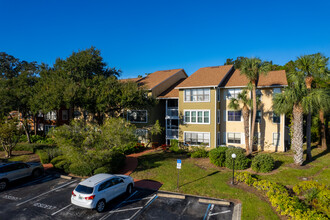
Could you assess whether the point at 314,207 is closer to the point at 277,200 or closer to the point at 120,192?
the point at 277,200

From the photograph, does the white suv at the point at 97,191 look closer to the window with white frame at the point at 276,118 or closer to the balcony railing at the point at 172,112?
the balcony railing at the point at 172,112


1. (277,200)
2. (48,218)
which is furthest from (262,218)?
(48,218)

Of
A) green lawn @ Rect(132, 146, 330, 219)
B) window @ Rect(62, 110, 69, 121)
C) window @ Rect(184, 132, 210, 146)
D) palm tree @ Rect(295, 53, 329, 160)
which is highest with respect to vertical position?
palm tree @ Rect(295, 53, 329, 160)

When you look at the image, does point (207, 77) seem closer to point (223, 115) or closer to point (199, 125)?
point (223, 115)

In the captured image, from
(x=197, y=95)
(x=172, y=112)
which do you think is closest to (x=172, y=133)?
(x=172, y=112)

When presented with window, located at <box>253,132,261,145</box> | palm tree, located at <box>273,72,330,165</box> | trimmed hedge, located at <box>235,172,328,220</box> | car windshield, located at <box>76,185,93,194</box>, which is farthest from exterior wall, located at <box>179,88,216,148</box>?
car windshield, located at <box>76,185,93,194</box>

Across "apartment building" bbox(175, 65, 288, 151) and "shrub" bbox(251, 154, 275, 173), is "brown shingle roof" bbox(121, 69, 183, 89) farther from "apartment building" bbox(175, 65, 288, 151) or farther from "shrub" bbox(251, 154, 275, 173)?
"shrub" bbox(251, 154, 275, 173)
